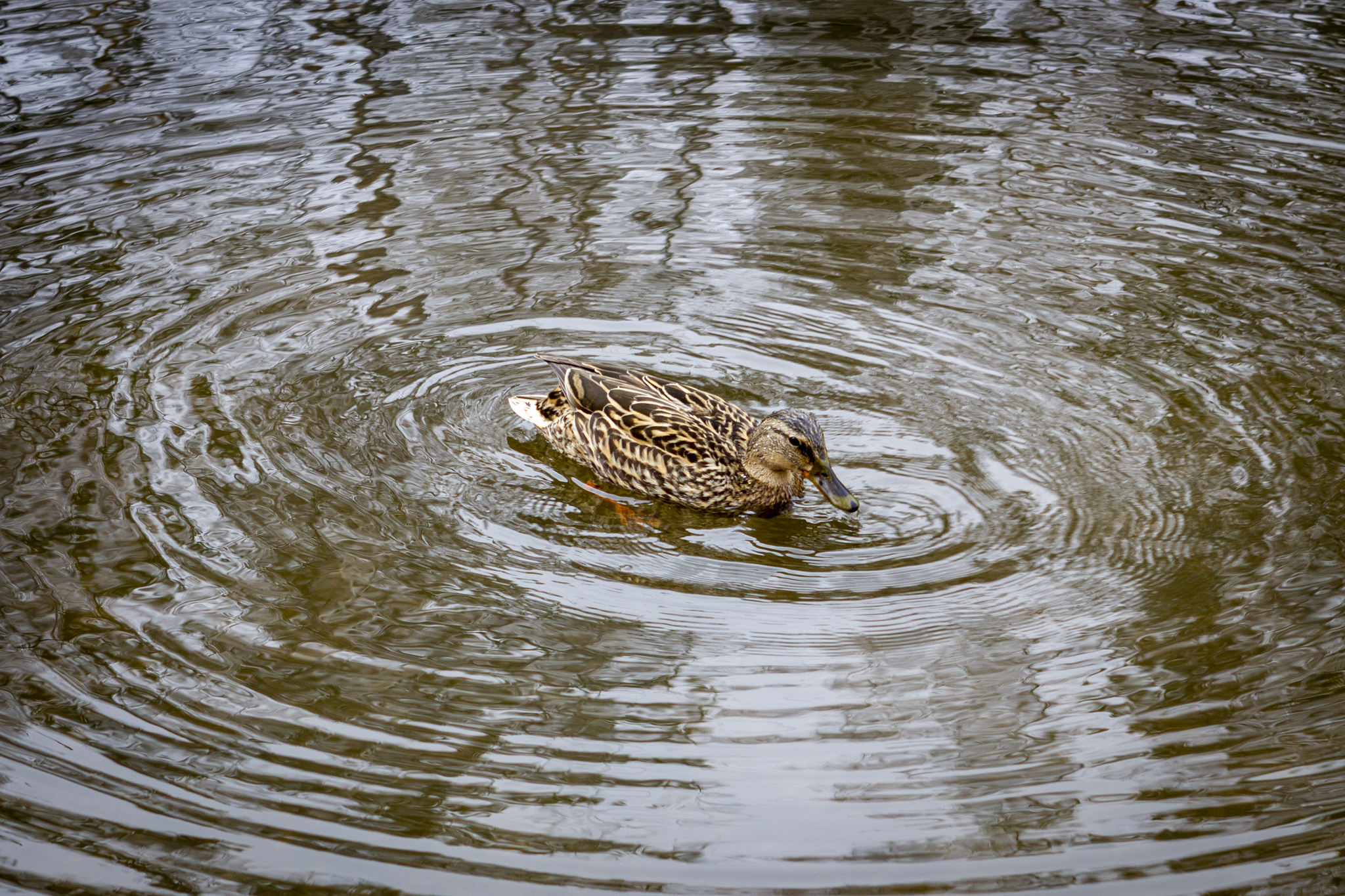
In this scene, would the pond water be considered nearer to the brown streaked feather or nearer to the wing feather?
the brown streaked feather

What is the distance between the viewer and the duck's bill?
540 cm

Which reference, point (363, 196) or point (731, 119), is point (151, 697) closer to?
point (363, 196)

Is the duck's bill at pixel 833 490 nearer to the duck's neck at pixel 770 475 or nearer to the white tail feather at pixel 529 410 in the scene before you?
the duck's neck at pixel 770 475

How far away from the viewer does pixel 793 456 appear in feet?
18.2

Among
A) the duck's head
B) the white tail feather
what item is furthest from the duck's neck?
the white tail feather

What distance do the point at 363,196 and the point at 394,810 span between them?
A: 5.99 metres

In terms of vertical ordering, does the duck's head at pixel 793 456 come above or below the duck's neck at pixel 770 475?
above

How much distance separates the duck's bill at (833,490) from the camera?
17.7 ft

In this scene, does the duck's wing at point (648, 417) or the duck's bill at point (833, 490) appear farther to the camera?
the duck's wing at point (648, 417)

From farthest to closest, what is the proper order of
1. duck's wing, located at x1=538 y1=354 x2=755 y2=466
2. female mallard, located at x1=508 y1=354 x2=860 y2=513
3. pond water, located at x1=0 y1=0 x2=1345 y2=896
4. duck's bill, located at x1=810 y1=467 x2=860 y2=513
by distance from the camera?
duck's wing, located at x1=538 y1=354 x2=755 y2=466 < female mallard, located at x1=508 y1=354 x2=860 y2=513 < duck's bill, located at x1=810 y1=467 x2=860 y2=513 < pond water, located at x1=0 y1=0 x2=1345 y2=896

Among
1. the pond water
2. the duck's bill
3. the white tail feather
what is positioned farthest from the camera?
the white tail feather

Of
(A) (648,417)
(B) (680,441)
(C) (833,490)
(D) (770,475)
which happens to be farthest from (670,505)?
(C) (833,490)

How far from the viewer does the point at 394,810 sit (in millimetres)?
3930

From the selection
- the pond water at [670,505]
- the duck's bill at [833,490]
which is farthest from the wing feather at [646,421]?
the duck's bill at [833,490]
